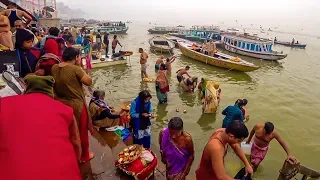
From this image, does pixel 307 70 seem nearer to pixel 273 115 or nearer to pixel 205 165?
pixel 273 115

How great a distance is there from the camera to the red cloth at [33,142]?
1.53 metres

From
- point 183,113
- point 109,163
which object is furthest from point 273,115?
point 109,163

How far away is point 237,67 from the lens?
16.9 metres

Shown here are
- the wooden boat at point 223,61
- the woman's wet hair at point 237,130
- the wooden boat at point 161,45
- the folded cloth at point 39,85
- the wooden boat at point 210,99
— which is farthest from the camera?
the wooden boat at point 161,45

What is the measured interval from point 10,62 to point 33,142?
12.4ft

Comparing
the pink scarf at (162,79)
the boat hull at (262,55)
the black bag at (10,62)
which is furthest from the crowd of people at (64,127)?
the boat hull at (262,55)

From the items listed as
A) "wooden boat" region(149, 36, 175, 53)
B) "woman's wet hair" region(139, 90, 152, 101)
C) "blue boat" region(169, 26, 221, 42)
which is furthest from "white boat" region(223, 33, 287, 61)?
"woman's wet hair" region(139, 90, 152, 101)

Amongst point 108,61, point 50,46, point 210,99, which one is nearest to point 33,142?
point 50,46

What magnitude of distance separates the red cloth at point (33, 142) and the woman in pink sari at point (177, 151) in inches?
80.6

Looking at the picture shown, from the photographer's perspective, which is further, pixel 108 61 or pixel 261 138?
pixel 108 61

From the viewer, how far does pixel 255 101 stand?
40.5 feet

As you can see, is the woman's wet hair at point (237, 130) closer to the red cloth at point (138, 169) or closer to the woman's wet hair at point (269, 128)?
the red cloth at point (138, 169)

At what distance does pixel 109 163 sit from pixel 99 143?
0.81 m

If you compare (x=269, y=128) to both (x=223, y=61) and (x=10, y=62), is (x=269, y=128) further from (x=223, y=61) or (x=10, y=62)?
(x=223, y=61)
